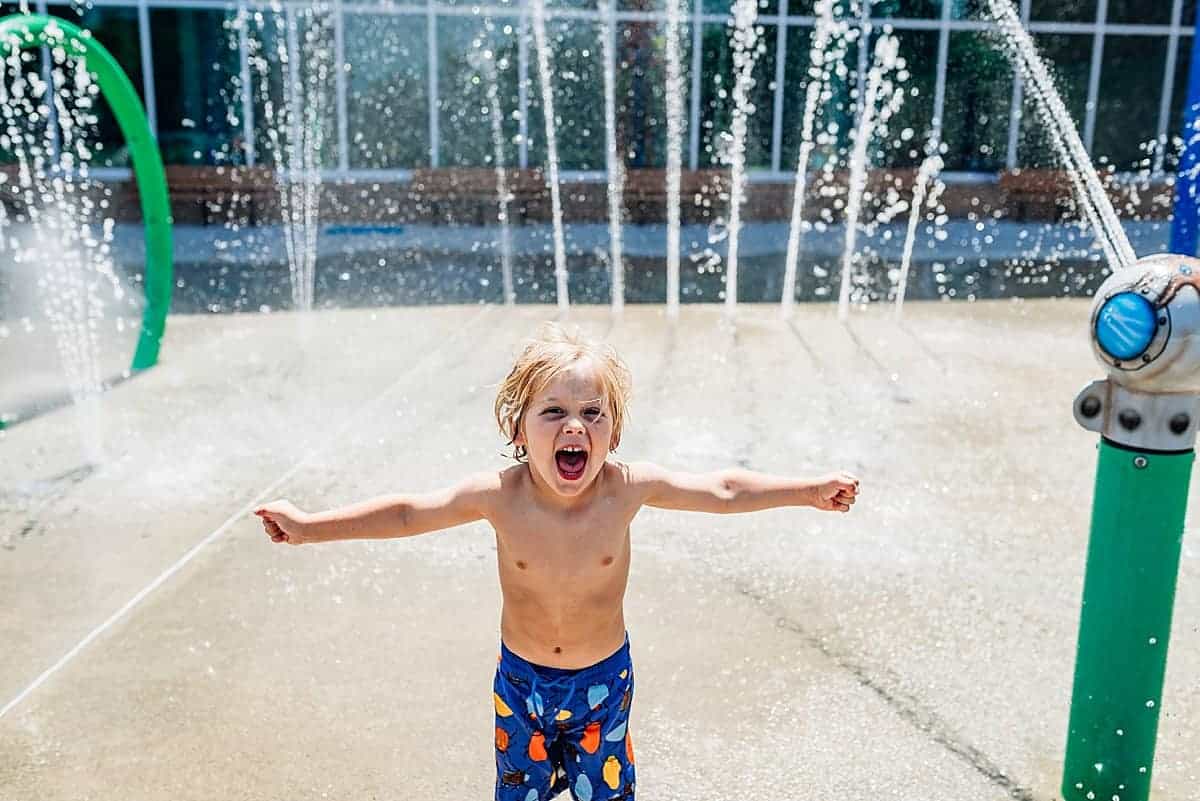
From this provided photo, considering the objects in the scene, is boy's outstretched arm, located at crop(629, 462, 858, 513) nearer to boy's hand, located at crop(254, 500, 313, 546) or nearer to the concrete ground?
boy's hand, located at crop(254, 500, 313, 546)

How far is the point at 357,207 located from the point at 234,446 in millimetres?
10384

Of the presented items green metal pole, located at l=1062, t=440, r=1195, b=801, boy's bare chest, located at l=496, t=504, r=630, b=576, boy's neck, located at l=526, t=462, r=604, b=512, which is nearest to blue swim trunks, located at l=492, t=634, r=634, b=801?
boy's bare chest, located at l=496, t=504, r=630, b=576

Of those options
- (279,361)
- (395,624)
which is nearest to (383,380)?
(279,361)

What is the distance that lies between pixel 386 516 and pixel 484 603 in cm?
154

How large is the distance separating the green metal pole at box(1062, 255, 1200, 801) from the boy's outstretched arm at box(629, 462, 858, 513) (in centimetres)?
58

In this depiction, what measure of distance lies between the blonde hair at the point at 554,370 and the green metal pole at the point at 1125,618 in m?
1.02

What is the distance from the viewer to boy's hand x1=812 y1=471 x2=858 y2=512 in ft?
6.47

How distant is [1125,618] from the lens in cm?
225

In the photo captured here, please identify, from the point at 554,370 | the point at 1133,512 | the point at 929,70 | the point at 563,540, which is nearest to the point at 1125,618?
the point at 1133,512

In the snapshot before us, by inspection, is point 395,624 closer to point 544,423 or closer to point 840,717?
point 840,717

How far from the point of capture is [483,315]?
329 inches

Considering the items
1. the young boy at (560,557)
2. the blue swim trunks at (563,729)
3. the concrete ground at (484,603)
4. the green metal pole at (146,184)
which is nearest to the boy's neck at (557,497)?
the young boy at (560,557)

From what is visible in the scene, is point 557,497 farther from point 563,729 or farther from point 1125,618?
point 1125,618

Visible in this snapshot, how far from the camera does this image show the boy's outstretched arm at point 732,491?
6.55 ft
